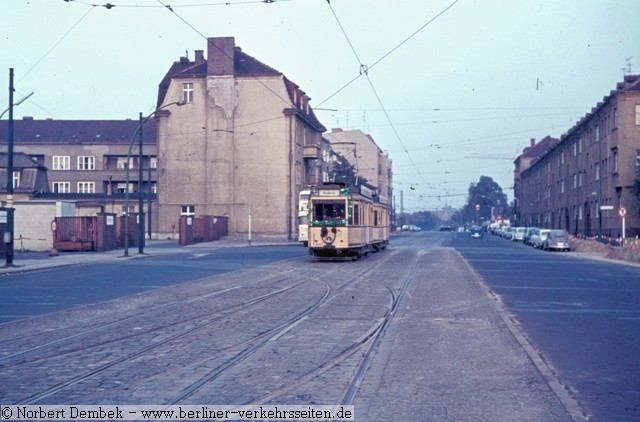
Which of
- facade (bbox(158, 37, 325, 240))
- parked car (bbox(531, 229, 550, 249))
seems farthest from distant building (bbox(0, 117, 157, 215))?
parked car (bbox(531, 229, 550, 249))

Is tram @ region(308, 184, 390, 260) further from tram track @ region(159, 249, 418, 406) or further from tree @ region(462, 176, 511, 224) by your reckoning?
tree @ region(462, 176, 511, 224)

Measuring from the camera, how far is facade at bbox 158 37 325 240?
→ 66062 mm

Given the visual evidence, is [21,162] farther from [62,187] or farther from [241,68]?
[241,68]

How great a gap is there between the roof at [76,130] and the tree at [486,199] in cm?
9176

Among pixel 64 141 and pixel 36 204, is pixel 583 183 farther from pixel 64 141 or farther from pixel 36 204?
pixel 64 141

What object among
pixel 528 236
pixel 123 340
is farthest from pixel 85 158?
pixel 123 340

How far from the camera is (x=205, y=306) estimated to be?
1633 cm

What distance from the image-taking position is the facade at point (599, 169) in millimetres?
56844

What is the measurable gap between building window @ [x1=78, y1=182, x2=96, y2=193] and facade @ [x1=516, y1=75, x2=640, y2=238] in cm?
5224

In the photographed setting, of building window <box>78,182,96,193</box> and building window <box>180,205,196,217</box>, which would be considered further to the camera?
building window <box>78,182,96,193</box>

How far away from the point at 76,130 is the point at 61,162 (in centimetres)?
543

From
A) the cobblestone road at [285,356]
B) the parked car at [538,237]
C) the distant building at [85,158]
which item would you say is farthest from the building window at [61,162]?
the cobblestone road at [285,356]

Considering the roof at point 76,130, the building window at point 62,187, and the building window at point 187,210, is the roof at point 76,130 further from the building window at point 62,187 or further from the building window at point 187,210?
the building window at point 187,210

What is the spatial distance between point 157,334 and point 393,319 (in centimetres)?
451
